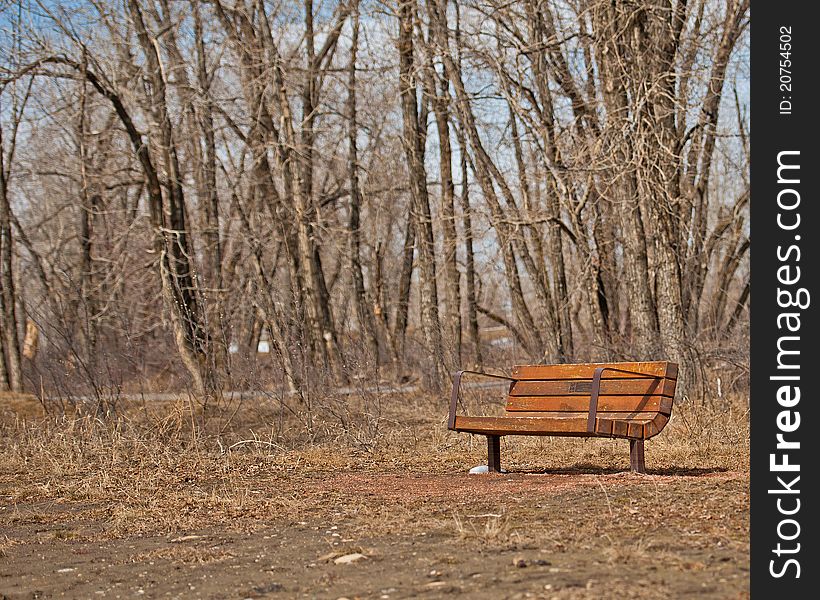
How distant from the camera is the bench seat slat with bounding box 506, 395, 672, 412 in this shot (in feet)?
26.1

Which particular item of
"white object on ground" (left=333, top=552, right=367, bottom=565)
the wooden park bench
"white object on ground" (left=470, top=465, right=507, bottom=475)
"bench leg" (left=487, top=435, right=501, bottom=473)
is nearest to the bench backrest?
the wooden park bench

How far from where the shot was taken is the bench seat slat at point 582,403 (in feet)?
26.1

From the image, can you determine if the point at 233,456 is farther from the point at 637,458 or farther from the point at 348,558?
the point at 348,558

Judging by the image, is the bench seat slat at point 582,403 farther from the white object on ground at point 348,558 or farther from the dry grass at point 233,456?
the white object on ground at point 348,558

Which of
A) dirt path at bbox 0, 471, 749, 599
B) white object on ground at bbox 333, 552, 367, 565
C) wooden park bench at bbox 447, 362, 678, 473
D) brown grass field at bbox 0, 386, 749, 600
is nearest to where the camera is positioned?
dirt path at bbox 0, 471, 749, 599

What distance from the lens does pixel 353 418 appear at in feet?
40.1

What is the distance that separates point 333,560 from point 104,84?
11.6 metres

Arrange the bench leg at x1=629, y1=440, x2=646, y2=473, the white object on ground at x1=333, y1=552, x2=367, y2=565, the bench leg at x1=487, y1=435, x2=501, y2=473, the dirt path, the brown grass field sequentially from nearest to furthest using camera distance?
1. the dirt path
2. the brown grass field
3. the white object on ground at x1=333, y1=552, x2=367, y2=565
4. the bench leg at x1=629, y1=440, x2=646, y2=473
5. the bench leg at x1=487, y1=435, x2=501, y2=473

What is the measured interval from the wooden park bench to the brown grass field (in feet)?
1.22

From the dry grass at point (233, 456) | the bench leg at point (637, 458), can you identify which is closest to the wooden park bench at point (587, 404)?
the bench leg at point (637, 458)

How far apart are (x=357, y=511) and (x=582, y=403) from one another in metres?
2.37

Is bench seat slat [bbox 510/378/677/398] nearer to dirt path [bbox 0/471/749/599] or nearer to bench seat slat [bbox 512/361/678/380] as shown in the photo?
bench seat slat [bbox 512/361/678/380]
